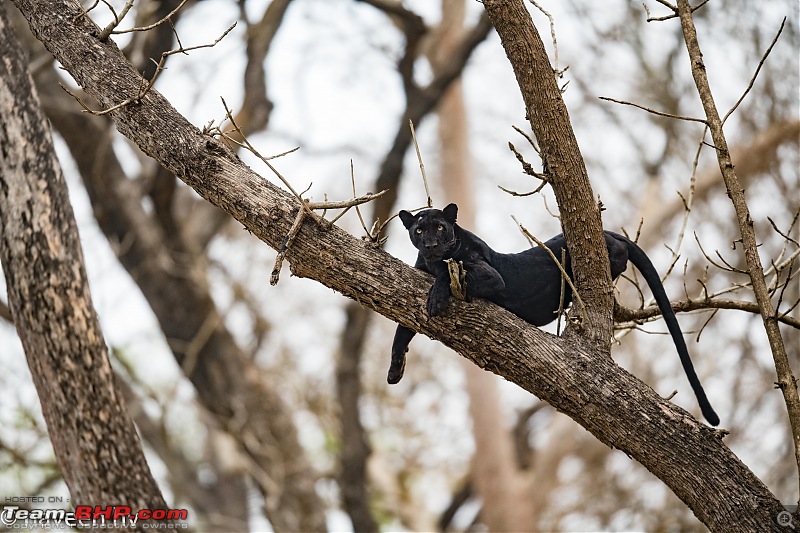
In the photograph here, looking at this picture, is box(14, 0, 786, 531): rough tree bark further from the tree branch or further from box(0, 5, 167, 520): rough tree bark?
box(0, 5, 167, 520): rough tree bark

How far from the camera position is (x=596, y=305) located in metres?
3.94

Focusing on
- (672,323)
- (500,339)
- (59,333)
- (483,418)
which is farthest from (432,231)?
(483,418)

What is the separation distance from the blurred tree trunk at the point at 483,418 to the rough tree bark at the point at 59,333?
5.92 metres

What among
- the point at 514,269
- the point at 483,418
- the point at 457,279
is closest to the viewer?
the point at 457,279

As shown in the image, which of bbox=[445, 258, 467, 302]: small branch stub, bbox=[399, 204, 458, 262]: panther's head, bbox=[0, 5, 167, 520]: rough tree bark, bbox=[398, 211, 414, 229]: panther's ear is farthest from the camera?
bbox=[0, 5, 167, 520]: rough tree bark

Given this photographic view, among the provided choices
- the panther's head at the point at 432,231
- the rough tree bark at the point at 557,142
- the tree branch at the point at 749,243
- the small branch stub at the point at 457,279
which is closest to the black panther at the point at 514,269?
the panther's head at the point at 432,231

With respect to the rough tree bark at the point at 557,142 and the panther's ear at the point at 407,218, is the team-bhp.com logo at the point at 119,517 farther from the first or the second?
the rough tree bark at the point at 557,142

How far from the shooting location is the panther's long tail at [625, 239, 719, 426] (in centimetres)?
409

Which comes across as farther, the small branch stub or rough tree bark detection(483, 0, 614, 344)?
rough tree bark detection(483, 0, 614, 344)

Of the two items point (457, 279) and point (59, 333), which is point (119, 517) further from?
point (457, 279)

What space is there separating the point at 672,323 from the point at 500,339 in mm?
1010

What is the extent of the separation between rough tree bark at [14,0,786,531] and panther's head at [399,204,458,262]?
0.21 m

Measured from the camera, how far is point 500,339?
3.70 metres

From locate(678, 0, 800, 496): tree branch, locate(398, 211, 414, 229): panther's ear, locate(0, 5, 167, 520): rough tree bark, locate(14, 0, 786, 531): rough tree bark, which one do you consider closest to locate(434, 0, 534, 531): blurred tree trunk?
locate(0, 5, 167, 520): rough tree bark
